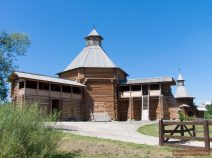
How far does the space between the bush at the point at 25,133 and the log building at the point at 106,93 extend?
2376 centimetres

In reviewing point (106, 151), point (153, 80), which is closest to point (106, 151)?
point (106, 151)

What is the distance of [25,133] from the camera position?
968cm

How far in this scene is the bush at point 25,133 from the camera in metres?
8.51

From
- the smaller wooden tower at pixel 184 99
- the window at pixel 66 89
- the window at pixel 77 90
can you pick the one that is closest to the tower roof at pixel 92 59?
the window at pixel 77 90

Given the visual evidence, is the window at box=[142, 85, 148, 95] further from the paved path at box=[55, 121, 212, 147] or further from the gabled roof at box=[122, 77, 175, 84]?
the paved path at box=[55, 121, 212, 147]

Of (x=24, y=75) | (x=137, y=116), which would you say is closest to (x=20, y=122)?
(x=24, y=75)

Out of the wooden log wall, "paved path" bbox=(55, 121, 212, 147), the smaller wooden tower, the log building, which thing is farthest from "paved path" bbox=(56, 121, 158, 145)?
the smaller wooden tower

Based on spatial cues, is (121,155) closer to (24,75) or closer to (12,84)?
(24,75)

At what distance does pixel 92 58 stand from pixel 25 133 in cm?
3295

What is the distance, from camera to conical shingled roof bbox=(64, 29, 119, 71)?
134 feet

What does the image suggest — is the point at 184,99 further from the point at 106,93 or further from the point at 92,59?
the point at 92,59

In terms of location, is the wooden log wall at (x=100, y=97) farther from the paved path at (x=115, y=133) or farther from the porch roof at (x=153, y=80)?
the paved path at (x=115, y=133)

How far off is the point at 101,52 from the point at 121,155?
33735 millimetres

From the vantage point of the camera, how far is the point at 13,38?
988 inches
